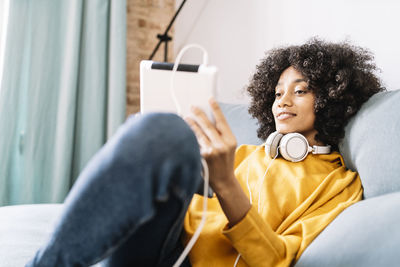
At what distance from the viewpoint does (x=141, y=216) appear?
51 centimetres

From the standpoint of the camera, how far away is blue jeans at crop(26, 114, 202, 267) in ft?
1.64

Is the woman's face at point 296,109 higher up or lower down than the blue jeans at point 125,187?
higher up

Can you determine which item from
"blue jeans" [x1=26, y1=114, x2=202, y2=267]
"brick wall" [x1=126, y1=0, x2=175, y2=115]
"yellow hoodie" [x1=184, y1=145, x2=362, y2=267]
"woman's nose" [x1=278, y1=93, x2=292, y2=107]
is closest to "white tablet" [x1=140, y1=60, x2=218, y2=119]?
"blue jeans" [x1=26, y1=114, x2=202, y2=267]

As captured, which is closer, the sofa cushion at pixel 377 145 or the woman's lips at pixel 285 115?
the sofa cushion at pixel 377 145

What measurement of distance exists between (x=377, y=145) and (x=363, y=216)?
0.22m

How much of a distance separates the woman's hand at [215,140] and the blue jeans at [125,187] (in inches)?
4.3

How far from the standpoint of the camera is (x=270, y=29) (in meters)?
1.74

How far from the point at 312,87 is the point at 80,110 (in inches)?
55.4

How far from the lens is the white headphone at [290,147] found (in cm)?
97

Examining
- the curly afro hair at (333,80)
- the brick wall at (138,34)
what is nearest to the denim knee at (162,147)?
the curly afro hair at (333,80)

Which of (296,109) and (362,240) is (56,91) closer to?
(296,109)

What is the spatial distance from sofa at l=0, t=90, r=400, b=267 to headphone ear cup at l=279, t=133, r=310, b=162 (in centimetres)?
13

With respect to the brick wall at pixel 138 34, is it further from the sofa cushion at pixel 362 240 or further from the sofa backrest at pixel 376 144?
the sofa cushion at pixel 362 240

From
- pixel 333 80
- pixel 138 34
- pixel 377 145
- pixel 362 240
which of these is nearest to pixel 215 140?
pixel 362 240
